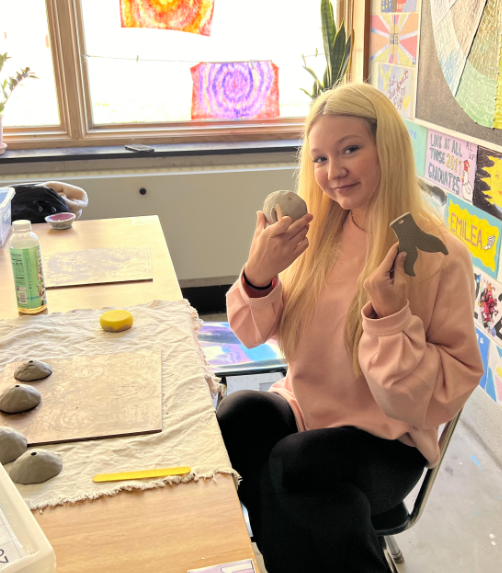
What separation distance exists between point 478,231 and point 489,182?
18 cm

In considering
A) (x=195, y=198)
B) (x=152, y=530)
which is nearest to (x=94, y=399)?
(x=152, y=530)

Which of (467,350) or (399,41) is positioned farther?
(399,41)

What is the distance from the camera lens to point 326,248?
1279 millimetres

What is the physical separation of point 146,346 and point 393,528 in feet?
1.94

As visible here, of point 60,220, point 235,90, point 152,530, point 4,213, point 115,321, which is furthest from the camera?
point 235,90

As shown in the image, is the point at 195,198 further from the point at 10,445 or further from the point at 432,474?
the point at 10,445

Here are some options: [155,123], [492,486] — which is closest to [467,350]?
[492,486]

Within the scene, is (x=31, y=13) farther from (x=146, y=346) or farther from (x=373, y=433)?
(x=373, y=433)

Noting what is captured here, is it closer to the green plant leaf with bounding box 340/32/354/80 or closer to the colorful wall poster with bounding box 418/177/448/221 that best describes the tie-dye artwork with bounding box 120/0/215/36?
the green plant leaf with bounding box 340/32/354/80

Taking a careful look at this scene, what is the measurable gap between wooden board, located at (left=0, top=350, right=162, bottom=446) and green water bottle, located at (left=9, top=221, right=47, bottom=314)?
23 cm

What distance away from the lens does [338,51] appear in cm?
293

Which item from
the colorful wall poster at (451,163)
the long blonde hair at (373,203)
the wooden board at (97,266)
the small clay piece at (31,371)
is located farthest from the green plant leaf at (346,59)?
the small clay piece at (31,371)

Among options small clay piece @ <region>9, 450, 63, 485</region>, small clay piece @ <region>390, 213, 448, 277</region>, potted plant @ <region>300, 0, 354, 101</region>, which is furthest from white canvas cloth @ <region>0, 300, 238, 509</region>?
potted plant @ <region>300, 0, 354, 101</region>

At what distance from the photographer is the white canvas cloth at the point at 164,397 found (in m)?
0.83
